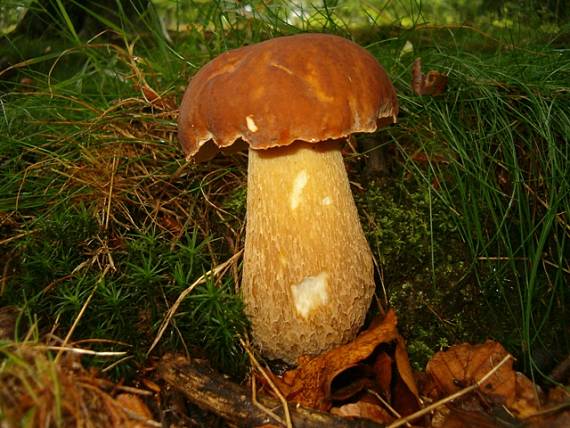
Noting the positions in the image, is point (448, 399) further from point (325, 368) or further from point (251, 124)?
point (251, 124)

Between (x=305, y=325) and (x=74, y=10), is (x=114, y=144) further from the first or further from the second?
(x=74, y=10)

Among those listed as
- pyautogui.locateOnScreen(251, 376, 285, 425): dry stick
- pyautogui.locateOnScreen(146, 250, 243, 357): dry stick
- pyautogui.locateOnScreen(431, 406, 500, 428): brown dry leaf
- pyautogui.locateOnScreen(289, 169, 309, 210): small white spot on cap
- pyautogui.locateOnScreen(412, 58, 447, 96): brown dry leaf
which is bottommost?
pyautogui.locateOnScreen(431, 406, 500, 428): brown dry leaf

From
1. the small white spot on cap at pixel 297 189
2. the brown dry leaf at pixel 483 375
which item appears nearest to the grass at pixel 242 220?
the brown dry leaf at pixel 483 375

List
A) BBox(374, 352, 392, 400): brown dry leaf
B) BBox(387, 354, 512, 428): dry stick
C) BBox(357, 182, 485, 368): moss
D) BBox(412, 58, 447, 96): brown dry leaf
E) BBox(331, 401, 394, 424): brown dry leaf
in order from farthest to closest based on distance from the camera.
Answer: BBox(412, 58, 447, 96): brown dry leaf < BBox(357, 182, 485, 368): moss < BBox(374, 352, 392, 400): brown dry leaf < BBox(331, 401, 394, 424): brown dry leaf < BBox(387, 354, 512, 428): dry stick

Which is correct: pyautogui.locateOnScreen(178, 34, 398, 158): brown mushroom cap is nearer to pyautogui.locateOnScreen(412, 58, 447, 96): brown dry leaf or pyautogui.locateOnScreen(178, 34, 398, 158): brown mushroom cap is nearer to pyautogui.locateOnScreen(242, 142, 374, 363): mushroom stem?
pyautogui.locateOnScreen(242, 142, 374, 363): mushroom stem

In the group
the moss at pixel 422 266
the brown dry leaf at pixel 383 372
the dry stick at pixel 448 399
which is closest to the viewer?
the dry stick at pixel 448 399

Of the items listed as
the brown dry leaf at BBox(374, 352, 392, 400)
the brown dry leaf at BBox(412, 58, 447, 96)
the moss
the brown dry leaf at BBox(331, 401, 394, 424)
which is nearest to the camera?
the brown dry leaf at BBox(331, 401, 394, 424)

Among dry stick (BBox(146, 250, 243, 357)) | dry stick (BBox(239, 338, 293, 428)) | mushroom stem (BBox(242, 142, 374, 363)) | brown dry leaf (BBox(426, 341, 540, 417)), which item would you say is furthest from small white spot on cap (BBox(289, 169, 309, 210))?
brown dry leaf (BBox(426, 341, 540, 417))

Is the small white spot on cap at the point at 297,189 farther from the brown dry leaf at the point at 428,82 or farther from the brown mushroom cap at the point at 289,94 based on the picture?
the brown dry leaf at the point at 428,82
